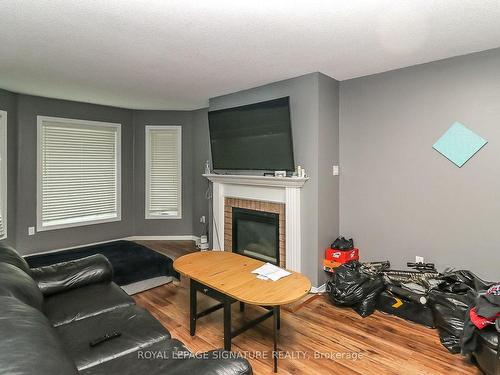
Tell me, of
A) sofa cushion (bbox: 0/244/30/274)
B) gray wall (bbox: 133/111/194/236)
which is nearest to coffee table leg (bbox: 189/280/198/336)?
sofa cushion (bbox: 0/244/30/274)

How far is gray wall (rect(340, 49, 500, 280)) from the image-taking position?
109 inches

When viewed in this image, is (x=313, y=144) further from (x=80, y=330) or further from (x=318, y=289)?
(x=80, y=330)

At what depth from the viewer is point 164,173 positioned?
222 inches

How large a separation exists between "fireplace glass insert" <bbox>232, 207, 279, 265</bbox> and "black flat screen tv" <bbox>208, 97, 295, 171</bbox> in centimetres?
63

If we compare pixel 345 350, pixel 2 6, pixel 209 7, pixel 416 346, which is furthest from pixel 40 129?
pixel 416 346

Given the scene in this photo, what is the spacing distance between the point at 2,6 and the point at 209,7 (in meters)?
1.35

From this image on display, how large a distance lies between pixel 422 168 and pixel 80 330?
10.8 ft

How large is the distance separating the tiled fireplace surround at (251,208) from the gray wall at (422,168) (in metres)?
0.76

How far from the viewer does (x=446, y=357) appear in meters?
2.29

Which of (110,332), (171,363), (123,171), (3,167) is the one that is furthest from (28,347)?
(123,171)

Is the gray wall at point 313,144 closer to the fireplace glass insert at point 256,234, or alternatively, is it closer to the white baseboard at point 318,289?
the white baseboard at point 318,289

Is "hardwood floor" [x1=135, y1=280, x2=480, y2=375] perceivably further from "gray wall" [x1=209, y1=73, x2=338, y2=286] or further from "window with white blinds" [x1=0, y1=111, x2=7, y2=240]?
"window with white blinds" [x1=0, y1=111, x2=7, y2=240]

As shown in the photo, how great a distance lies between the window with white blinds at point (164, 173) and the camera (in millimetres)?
5598

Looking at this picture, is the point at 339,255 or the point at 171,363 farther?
the point at 339,255
